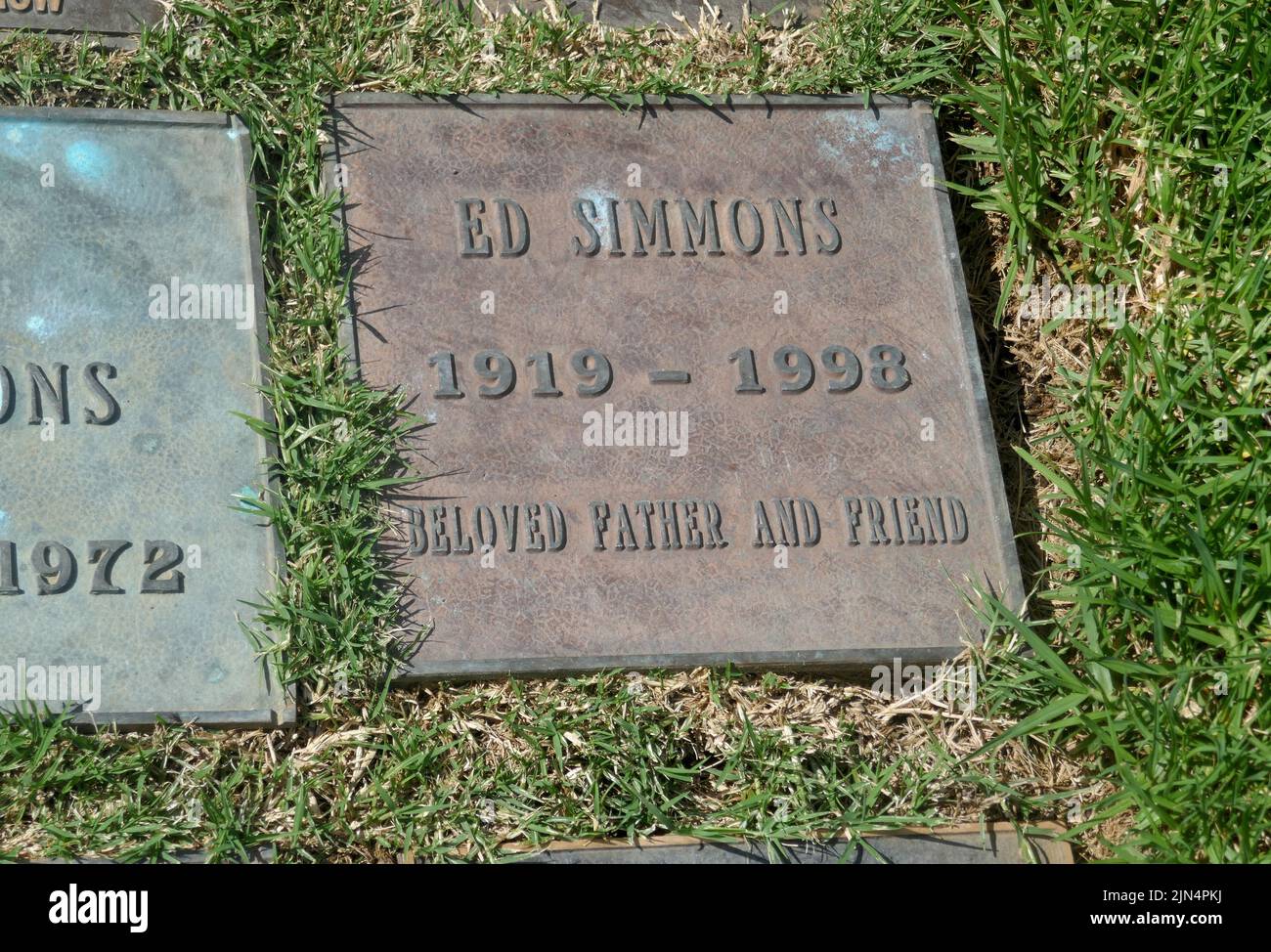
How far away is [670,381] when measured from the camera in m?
2.82

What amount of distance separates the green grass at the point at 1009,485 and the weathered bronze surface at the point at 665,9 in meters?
0.07

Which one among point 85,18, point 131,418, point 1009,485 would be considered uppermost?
point 85,18

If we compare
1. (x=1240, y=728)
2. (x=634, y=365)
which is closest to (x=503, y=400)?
(x=634, y=365)

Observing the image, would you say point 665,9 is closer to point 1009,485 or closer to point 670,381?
point 670,381

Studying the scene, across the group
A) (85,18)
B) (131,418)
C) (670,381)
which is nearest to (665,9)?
(670,381)

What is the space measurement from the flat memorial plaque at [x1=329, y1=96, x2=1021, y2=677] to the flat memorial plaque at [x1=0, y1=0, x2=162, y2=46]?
24.1 inches

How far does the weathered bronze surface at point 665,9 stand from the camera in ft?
10.7

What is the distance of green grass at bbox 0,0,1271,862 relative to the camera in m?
2.58

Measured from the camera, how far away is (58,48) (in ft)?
9.94

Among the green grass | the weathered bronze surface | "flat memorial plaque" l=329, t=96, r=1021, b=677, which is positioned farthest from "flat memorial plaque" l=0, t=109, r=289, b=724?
the weathered bronze surface

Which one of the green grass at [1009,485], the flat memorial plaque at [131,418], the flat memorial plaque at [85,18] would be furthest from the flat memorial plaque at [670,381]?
the flat memorial plaque at [85,18]

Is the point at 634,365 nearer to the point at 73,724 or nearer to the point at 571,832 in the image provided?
the point at 571,832

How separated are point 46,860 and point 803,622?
1.63 meters

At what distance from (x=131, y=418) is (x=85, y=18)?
1121mm
